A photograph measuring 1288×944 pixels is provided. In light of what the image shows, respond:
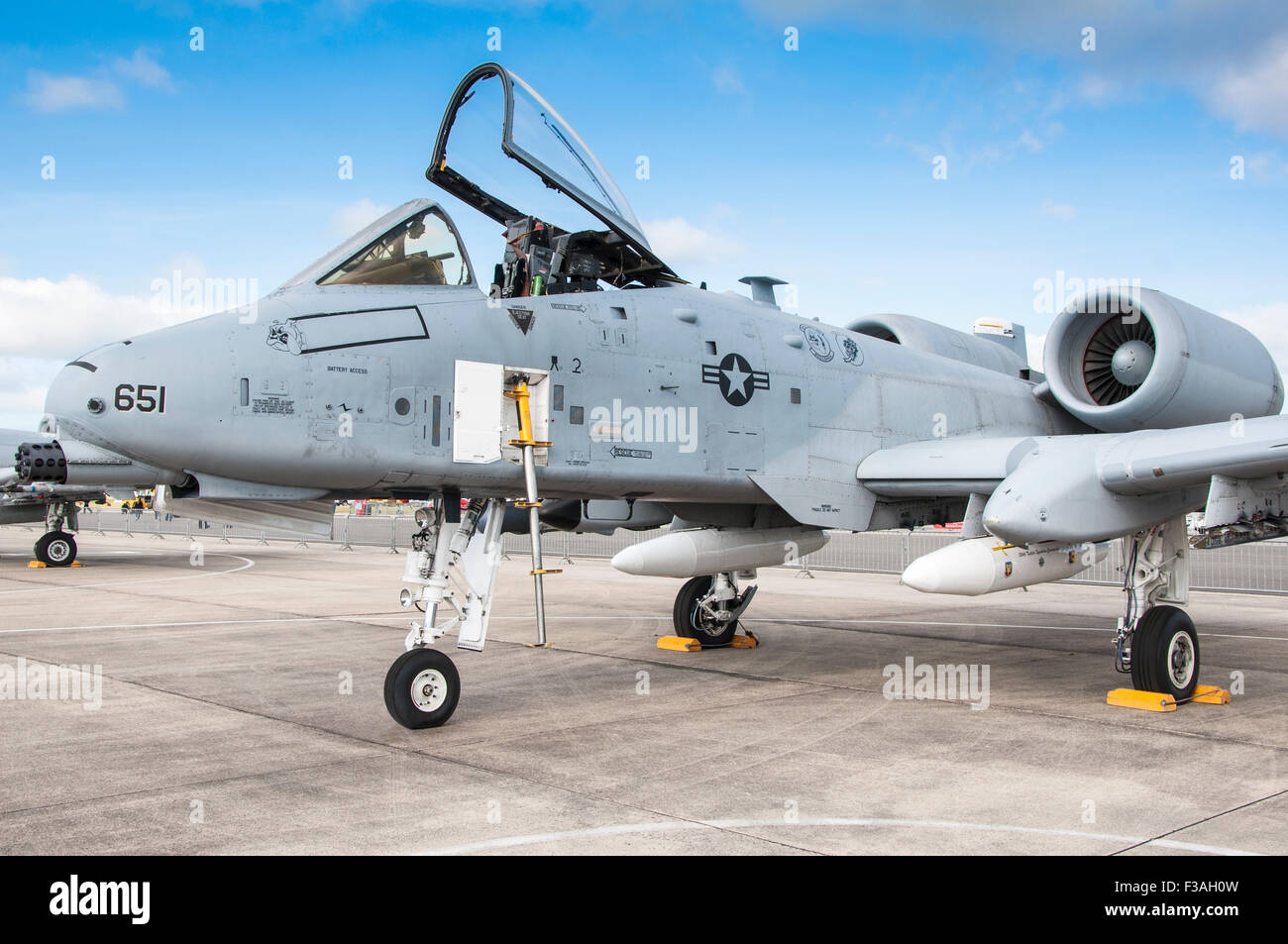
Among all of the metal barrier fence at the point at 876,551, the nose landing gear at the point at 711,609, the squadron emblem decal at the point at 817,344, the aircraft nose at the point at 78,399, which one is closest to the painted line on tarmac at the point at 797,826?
the aircraft nose at the point at 78,399

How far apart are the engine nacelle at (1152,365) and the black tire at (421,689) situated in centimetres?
633

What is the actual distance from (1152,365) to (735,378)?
3.80 meters

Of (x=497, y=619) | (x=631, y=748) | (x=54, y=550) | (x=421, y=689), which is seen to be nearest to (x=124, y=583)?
(x=54, y=550)

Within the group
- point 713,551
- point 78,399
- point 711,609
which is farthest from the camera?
point 711,609

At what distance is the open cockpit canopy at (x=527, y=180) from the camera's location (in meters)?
7.11

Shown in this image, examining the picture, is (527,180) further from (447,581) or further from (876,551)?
(876,551)

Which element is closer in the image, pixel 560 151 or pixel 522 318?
pixel 522 318

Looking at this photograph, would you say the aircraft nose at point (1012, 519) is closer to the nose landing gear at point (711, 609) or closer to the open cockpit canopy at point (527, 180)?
the open cockpit canopy at point (527, 180)

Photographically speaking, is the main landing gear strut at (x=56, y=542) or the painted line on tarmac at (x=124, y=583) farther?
the main landing gear strut at (x=56, y=542)

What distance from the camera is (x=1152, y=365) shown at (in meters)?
8.91

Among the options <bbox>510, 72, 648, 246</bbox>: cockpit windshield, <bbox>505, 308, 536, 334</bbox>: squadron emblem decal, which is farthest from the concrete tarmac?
<bbox>510, 72, 648, 246</bbox>: cockpit windshield

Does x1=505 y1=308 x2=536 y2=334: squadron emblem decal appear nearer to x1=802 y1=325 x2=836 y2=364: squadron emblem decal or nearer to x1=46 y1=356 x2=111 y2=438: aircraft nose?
x1=46 y1=356 x2=111 y2=438: aircraft nose

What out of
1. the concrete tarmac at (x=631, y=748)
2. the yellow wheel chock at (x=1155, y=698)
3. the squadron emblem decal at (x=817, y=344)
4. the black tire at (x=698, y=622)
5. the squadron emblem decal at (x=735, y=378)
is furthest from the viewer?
the black tire at (x=698, y=622)
